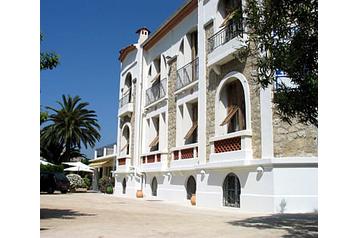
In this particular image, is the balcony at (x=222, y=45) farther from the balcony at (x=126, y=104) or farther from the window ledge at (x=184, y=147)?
the balcony at (x=126, y=104)

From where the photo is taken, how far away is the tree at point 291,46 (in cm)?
518

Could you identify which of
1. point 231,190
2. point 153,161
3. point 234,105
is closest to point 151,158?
point 153,161

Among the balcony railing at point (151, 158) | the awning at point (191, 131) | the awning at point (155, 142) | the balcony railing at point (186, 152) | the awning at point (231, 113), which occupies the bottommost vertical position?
the balcony railing at point (151, 158)

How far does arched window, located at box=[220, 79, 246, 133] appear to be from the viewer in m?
14.1

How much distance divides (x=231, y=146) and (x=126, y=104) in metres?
13.1

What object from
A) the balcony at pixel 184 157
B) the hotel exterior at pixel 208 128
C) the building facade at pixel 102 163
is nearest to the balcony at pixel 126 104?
the hotel exterior at pixel 208 128

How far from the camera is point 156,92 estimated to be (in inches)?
875

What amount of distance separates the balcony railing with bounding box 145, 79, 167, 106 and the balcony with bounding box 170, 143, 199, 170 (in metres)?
3.81

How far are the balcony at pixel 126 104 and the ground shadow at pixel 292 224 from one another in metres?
16.1

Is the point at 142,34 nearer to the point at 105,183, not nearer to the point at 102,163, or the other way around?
the point at 105,183

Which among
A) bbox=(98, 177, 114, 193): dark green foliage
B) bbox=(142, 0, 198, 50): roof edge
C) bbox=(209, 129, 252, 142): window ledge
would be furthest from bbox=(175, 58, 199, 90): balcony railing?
bbox=(98, 177, 114, 193): dark green foliage

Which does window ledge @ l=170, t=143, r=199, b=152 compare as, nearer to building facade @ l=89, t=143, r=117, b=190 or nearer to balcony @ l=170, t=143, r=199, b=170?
balcony @ l=170, t=143, r=199, b=170
